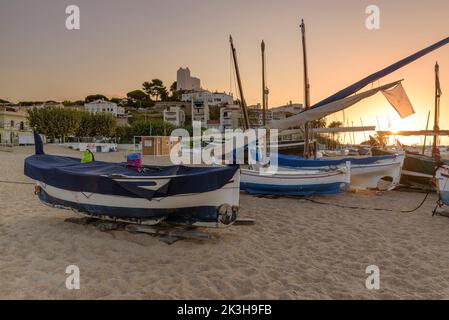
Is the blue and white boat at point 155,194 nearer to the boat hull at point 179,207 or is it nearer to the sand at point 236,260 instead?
the boat hull at point 179,207

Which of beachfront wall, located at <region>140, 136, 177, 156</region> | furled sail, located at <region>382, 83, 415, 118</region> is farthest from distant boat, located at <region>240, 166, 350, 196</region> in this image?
beachfront wall, located at <region>140, 136, 177, 156</region>

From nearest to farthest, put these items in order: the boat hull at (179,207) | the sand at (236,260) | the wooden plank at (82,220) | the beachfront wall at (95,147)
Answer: the sand at (236,260), the boat hull at (179,207), the wooden plank at (82,220), the beachfront wall at (95,147)

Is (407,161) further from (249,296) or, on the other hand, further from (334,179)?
(249,296)

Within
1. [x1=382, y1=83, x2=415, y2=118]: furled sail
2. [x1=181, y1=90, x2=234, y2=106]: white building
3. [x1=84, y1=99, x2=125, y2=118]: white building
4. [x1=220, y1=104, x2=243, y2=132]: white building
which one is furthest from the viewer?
[x1=181, y1=90, x2=234, y2=106]: white building

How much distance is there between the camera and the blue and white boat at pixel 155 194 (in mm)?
5699

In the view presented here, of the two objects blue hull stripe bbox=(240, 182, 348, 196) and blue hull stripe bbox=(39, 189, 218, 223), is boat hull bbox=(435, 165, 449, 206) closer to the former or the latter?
blue hull stripe bbox=(240, 182, 348, 196)

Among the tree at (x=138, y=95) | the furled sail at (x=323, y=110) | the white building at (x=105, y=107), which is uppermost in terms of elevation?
the tree at (x=138, y=95)

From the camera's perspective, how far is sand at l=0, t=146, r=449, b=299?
14.5 feet

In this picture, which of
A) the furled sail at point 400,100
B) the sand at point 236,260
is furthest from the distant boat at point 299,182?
the furled sail at point 400,100

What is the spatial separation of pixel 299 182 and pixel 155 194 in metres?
7.32

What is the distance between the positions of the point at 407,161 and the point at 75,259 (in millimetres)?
15492

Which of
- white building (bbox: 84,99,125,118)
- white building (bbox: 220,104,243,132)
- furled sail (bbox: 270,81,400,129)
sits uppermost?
white building (bbox: 84,99,125,118)

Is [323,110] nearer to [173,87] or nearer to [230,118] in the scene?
[230,118]

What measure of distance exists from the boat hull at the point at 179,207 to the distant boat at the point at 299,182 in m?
5.96
